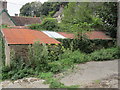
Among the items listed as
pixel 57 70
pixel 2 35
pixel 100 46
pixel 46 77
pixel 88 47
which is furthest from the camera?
pixel 100 46

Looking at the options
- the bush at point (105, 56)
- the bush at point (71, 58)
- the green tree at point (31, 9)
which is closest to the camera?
the bush at point (71, 58)

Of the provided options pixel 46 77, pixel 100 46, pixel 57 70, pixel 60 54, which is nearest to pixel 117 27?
pixel 100 46

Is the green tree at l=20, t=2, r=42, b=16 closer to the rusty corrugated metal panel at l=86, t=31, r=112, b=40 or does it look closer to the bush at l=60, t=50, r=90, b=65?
the rusty corrugated metal panel at l=86, t=31, r=112, b=40

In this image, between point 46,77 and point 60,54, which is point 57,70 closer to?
point 46,77

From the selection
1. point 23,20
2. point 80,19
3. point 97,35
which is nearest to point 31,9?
point 23,20

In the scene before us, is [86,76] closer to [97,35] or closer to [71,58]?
[71,58]

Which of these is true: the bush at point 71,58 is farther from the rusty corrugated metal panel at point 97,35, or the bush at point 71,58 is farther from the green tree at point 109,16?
the green tree at point 109,16

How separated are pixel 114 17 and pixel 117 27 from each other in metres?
1.13

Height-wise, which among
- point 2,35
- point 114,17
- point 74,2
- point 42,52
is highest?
point 74,2

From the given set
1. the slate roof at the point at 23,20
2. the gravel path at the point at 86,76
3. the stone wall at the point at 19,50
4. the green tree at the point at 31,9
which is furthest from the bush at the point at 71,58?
the green tree at the point at 31,9

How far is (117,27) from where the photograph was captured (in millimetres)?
14797

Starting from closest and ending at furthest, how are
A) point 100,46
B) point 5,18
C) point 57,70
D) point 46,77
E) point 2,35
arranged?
point 46,77 < point 57,70 < point 2,35 < point 100,46 < point 5,18

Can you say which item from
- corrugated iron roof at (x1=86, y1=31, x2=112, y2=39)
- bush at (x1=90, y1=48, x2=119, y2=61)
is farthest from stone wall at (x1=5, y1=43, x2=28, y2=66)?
corrugated iron roof at (x1=86, y1=31, x2=112, y2=39)

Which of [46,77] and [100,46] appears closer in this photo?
[46,77]
